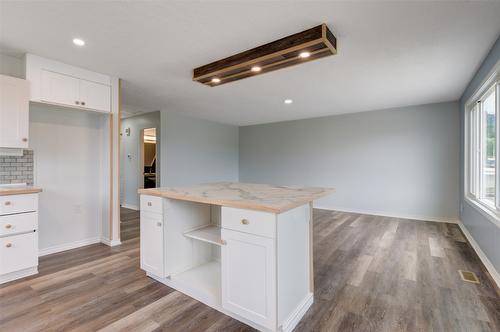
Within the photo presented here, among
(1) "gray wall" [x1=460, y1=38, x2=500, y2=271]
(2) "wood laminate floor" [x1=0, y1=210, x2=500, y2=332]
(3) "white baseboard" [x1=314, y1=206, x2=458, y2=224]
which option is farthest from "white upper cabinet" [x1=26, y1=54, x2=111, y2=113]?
(3) "white baseboard" [x1=314, y1=206, x2=458, y2=224]

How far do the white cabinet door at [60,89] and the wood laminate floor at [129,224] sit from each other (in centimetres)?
201

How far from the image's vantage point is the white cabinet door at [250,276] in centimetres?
156

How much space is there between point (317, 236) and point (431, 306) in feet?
6.34

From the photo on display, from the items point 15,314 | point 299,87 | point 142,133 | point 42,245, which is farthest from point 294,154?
point 15,314

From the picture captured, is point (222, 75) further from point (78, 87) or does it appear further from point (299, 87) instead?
point (78, 87)

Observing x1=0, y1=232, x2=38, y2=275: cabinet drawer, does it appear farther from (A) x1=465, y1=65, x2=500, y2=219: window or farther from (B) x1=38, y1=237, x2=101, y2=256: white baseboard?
(A) x1=465, y1=65, x2=500, y2=219: window

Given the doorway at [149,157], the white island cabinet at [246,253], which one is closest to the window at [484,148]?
the white island cabinet at [246,253]

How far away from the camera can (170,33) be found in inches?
88.3

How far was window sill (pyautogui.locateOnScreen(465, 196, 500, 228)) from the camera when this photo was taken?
2426mm

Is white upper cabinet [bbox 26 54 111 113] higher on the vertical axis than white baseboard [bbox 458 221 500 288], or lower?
higher

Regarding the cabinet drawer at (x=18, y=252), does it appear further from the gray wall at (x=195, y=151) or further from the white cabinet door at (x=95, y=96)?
the gray wall at (x=195, y=151)

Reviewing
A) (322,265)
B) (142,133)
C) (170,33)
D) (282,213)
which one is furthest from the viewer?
(142,133)

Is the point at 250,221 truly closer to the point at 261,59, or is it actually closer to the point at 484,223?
the point at 261,59

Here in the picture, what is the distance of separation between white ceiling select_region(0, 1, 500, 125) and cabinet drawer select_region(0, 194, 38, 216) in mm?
1508
